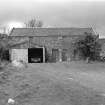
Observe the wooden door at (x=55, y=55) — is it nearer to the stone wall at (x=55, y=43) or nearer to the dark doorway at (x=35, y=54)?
the stone wall at (x=55, y=43)

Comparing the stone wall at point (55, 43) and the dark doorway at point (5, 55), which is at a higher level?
the stone wall at point (55, 43)

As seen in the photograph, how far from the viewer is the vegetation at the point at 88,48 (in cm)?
2333

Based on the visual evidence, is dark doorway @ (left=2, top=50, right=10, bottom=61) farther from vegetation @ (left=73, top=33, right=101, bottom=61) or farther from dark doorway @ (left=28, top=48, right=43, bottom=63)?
vegetation @ (left=73, top=33, right=101, bottom=61)

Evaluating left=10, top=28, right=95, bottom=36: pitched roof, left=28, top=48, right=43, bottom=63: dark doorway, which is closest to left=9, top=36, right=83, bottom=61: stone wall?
left=10, top=28, right=95, bottom=36: pitched roof

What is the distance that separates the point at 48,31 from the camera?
93.5ft

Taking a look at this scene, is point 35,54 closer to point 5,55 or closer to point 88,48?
point 5,55

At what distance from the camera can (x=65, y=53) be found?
26375 mm

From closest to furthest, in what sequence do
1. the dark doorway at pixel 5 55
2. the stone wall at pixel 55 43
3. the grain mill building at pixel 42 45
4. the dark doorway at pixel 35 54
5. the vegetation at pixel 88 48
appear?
1. the vegetation at pixel 88 48
2. the grain mill building at pixel 42 45
3. the dark doorway at pixel 5 55
4. the dark doorway at pixel 35 54
5. the stone wall at pixel 55 43

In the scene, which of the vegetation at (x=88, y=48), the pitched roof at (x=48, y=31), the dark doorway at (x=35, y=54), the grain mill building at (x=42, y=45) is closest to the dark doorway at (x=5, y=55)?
the grain mill building at (x=42, y=45)

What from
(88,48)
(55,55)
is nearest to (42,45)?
(55,55)

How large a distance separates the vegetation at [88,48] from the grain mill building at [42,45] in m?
1.65

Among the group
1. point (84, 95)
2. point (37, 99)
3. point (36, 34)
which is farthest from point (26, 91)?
point (36, 34)

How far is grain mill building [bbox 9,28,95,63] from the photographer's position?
25016mm

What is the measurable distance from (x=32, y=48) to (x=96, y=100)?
20611 millimetres
